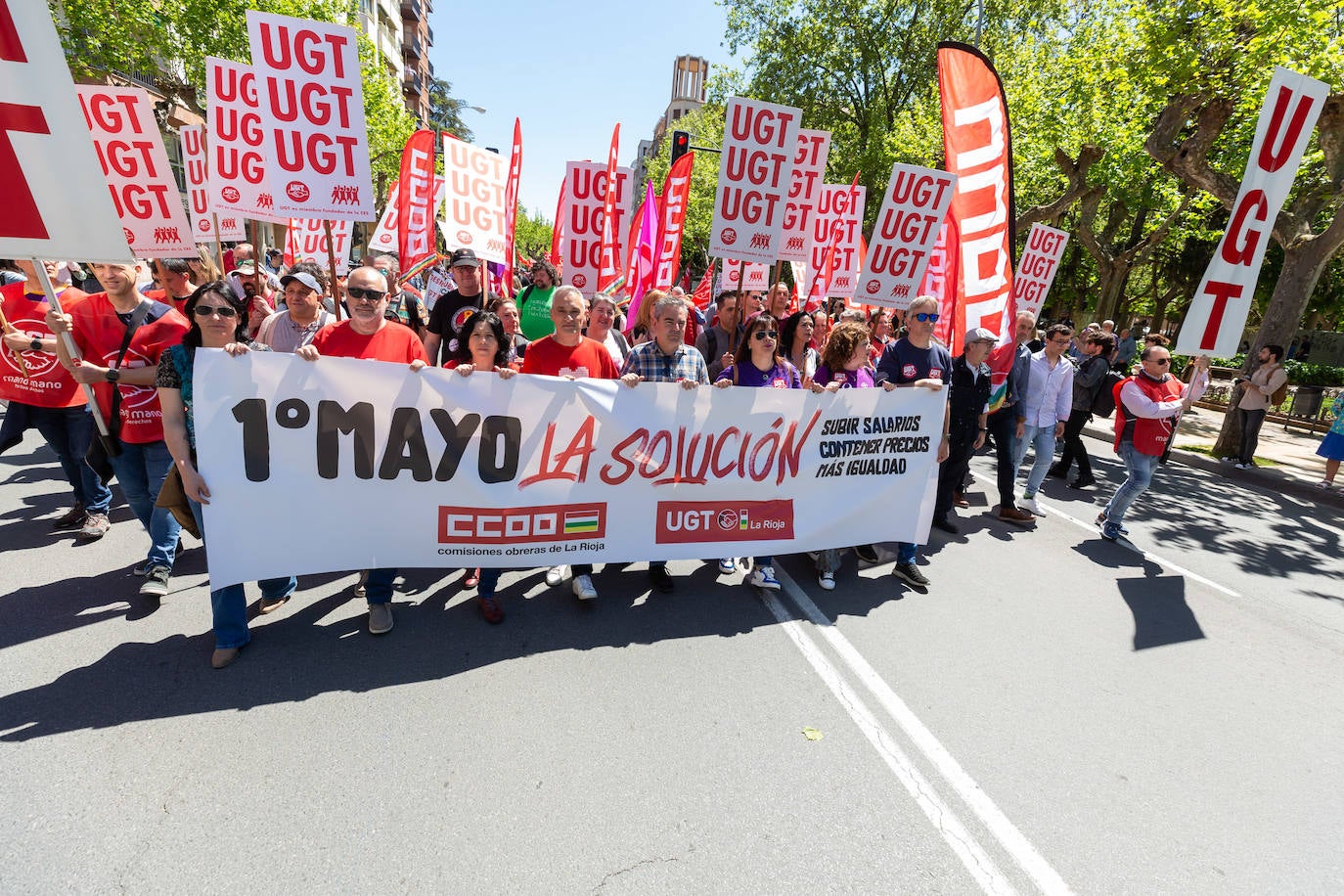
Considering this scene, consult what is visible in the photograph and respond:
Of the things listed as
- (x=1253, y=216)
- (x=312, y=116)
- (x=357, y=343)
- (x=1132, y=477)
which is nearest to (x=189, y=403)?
(x=357, y=343)

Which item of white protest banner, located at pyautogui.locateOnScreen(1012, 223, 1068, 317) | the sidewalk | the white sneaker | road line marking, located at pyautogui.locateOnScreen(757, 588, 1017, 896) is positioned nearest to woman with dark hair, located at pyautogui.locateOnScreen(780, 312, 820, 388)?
road line marking, located at pyautogui.locateOnScreen(757, 588, 1017, 896)

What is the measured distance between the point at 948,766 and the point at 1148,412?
4.35 m

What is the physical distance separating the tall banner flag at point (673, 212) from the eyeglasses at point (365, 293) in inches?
196

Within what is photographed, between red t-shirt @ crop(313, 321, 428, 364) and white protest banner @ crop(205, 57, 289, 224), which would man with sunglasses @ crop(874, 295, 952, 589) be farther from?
white protest banner @ crop(205, 57, 289, 224)

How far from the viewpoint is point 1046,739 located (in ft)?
10.2

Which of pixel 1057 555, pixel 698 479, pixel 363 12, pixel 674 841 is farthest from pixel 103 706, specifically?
pixel 363 12

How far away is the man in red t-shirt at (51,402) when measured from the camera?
4.49m

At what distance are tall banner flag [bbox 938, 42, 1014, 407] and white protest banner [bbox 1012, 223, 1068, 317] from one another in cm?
253

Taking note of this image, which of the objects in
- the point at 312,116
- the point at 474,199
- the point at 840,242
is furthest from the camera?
the point at 840,242

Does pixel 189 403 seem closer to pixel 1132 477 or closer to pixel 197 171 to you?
pixel 197 171

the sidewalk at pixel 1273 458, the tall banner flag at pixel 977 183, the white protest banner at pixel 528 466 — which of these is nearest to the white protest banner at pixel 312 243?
the white protest banner at pixel 528 466

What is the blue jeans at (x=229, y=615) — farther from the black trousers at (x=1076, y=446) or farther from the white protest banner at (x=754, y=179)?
the black trousers at (x=1076, y=446)

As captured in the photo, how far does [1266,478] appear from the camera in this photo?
9305 millimetres

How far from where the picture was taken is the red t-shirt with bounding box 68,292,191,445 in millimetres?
3838
